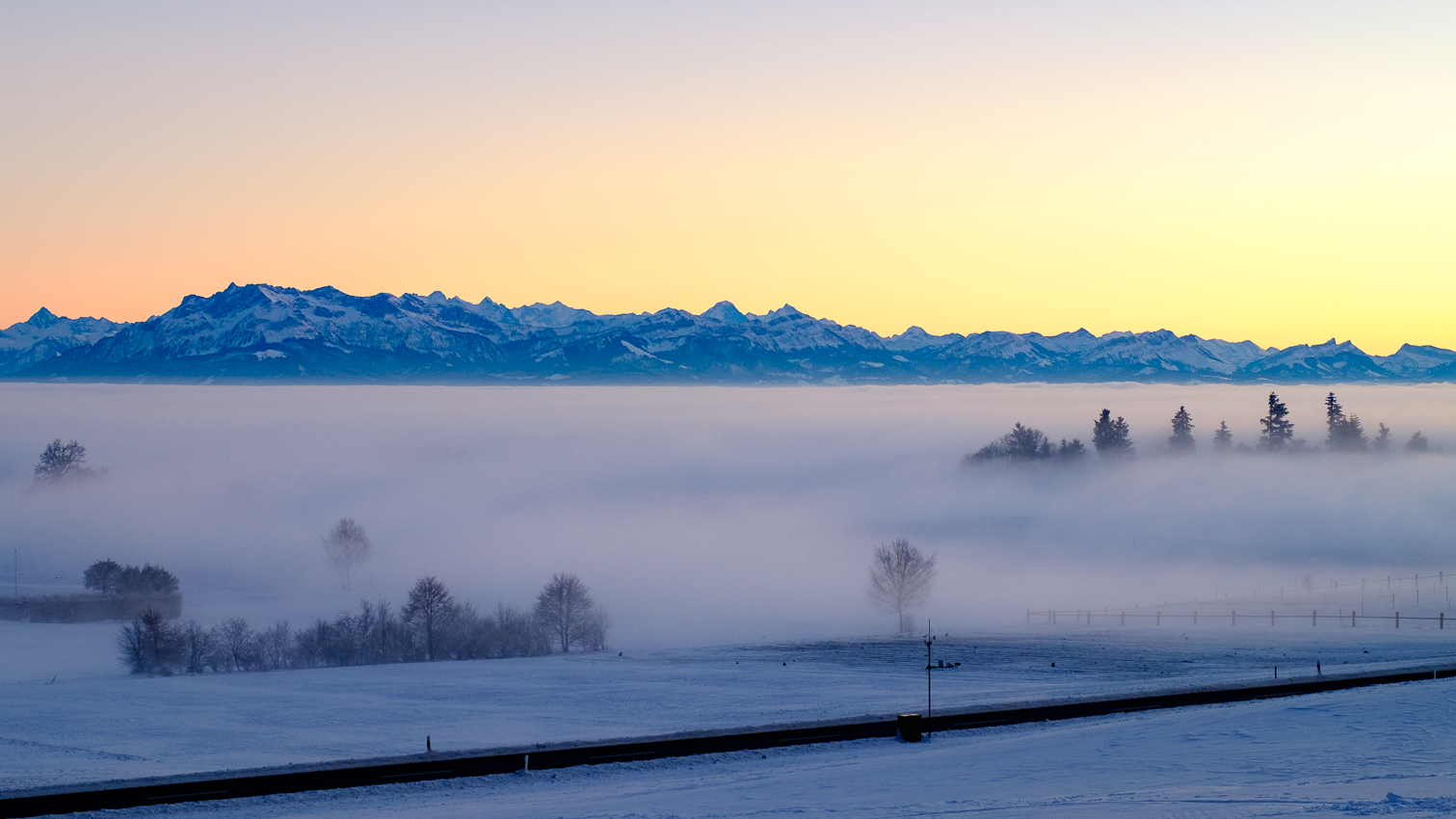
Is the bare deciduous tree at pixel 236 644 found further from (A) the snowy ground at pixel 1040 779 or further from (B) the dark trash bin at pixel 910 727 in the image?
(B) the dark trash bin at pixel 910 727

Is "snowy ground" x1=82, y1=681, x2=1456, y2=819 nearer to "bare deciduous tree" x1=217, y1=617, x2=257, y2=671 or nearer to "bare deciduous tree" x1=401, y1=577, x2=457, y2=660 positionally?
"bare deciduous tree" x1=217, y1=617, x2=257, y2=671

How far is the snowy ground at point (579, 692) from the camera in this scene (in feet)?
145

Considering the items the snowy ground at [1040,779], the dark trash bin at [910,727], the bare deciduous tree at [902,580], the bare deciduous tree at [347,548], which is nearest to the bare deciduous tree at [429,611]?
the bare deciduous tree at [902,580]

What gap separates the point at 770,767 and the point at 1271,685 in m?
26.8

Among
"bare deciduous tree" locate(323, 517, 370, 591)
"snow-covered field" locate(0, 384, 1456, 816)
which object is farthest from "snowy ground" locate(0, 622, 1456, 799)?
"bare deciduous tree" locate(323, 517, 370, 591)

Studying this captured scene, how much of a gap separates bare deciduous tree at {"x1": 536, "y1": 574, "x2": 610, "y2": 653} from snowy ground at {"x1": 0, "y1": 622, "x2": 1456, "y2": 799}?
25.4 m

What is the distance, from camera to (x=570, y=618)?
10581 cm

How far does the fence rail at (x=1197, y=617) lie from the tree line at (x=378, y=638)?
134 ft

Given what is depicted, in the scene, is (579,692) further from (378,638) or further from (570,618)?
(570,618)

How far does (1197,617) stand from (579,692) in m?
57.3

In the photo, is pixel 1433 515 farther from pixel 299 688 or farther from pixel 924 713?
pixel 299 688

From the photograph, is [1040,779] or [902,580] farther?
[902,580]

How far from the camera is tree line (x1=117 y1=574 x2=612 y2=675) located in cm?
8562

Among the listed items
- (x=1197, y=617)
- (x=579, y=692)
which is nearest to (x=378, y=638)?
(x=579, y=692)
